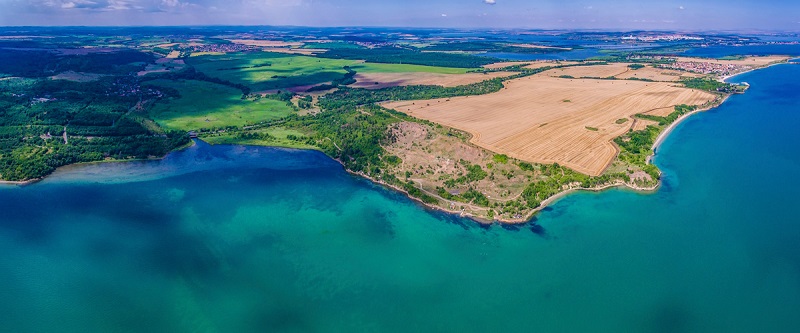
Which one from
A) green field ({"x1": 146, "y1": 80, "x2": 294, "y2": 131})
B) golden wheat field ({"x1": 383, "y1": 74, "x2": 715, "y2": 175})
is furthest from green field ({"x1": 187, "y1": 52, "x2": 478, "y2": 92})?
golden wheat field ({"x1": 383, "y1": 74, "x2": 715, "y2": 175})

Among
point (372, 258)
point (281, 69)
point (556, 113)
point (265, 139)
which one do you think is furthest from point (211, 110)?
point (556, 113)

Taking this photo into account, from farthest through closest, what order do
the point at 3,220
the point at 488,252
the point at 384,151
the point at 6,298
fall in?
the point at 384,151 < the point at 3,220 < the point at 488,252 < the point at 6,298

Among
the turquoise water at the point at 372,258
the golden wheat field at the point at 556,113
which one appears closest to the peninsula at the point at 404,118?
the golden wheat field at the point at 556,113

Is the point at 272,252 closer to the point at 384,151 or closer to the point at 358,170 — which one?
the point at 358,170

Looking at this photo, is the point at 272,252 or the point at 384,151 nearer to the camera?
the point at 272,252

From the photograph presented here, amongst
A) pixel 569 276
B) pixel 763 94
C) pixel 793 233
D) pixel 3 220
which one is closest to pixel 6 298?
pixel 3 220

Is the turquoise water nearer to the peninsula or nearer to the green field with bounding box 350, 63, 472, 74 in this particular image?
the peninsula
